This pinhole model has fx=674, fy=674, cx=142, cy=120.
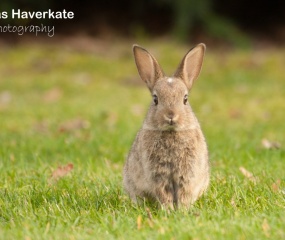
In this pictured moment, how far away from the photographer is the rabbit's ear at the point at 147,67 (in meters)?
5.01

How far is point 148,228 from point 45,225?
69 centimetres

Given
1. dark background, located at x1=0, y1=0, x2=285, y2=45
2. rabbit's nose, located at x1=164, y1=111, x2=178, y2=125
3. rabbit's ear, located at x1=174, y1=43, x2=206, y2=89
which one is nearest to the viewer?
rabbit's nose, located at x1=164, y1=111, x2=178, y2=125

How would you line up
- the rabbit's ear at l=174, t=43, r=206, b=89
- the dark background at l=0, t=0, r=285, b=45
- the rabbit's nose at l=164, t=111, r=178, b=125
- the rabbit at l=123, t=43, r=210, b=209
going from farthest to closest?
the dark background at l=0, t=0, r=285, b=45 → the rabbit's ear at l=174, t=43, r=206, b=89 → the rabbit at l=123, t=43, r=210, b=209 → the rabbit's nose at l=164, t=111, r=178, b=125

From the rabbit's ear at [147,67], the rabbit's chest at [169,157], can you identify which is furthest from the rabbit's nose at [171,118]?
the rabbit's ear at [147,67]

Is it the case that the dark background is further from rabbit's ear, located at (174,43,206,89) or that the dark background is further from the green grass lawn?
rabbit's ear, located at (174,43,206,89)

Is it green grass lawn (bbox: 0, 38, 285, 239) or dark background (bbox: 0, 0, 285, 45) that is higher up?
dark background (bbox: 0, 0, 285, 45)

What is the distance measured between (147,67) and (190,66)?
13.2 inches

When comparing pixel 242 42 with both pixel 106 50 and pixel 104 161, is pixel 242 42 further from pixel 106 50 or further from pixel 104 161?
pixel 104 161

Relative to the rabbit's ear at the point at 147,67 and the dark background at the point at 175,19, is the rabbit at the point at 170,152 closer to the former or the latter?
the rabbit's ear at the point at 147,67

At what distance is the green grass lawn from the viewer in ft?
14.2

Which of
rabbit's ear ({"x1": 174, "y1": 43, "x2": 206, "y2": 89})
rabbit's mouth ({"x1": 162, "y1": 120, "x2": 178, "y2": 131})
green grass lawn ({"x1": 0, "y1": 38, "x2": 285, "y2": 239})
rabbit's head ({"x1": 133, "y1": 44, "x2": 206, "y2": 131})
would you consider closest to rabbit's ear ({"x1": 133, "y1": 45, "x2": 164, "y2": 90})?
rabbit's head ({"x1": 133, "y1": 44, "x2": 206, "y2": 131})

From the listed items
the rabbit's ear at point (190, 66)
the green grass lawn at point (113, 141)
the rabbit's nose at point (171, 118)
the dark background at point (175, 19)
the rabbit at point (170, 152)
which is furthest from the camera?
the dark background at point (175, 19)

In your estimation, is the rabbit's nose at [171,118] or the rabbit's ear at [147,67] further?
the rabbit's ear at [147,67]

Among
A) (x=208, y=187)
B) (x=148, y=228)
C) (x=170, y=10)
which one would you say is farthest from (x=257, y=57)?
(x=148, y=228)
